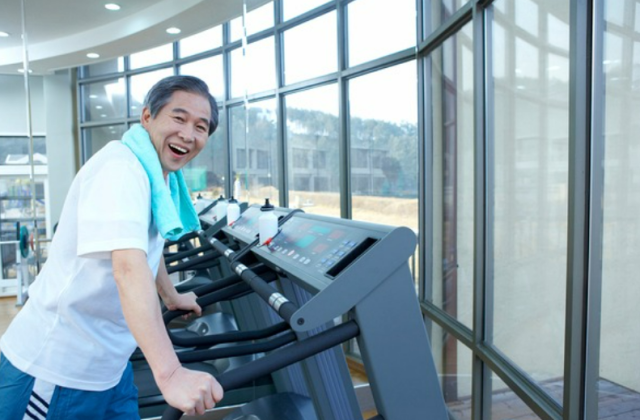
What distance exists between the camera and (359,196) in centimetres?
436

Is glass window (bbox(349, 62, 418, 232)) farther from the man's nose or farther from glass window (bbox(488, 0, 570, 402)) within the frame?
the man's nose

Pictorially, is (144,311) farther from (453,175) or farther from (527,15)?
(453,175)

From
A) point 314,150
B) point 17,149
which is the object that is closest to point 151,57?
point 17,149

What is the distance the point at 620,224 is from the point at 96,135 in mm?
5826

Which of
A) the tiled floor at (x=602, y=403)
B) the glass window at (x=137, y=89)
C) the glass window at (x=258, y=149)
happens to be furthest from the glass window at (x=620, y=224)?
the glass window at (x=137, y=89)

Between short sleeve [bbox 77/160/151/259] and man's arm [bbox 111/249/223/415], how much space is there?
1.2 inches

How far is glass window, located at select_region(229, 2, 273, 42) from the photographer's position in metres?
4.84

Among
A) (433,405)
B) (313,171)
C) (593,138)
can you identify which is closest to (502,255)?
(593,138)

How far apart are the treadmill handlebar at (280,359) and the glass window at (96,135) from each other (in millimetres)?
5562

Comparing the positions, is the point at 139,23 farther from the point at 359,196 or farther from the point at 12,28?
the point at 359,196

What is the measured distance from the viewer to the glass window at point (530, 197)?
197 centimetres

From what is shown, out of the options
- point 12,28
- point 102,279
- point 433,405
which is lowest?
point 433,405

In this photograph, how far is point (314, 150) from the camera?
474 centimetres

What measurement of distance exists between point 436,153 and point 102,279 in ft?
9.08
